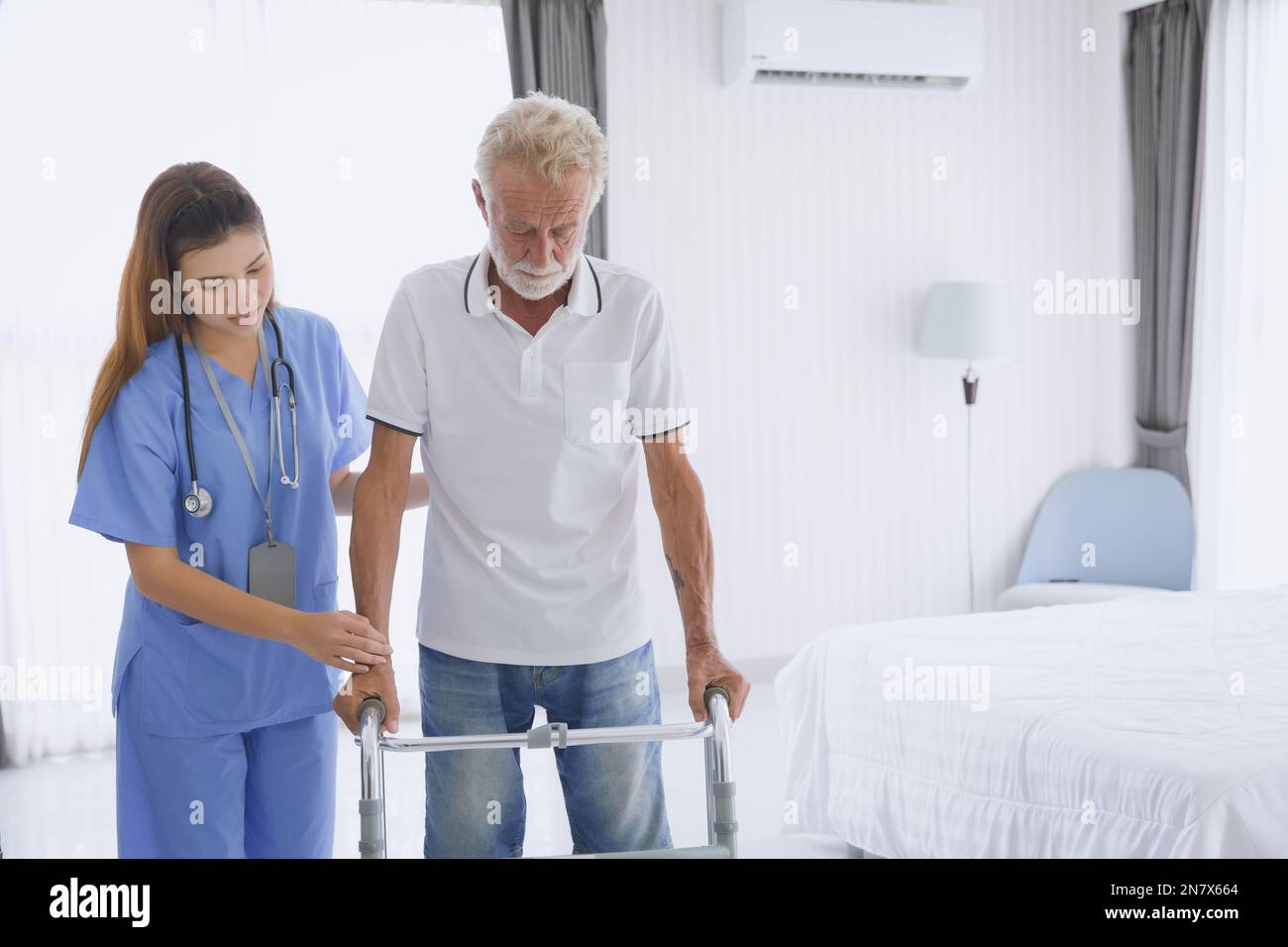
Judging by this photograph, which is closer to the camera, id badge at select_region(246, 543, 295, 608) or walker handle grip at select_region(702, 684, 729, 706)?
walker handle grip at select_region(702, 684, 729, 706)

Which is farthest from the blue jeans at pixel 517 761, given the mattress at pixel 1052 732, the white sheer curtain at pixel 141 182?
the white sheer curtain at pixel 141 182

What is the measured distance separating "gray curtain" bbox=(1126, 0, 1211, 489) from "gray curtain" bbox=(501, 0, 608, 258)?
2.19 metres

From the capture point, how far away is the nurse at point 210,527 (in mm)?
1550

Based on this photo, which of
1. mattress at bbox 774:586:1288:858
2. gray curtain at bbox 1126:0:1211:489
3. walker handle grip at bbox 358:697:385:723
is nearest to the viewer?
walker handle grip at bbox 358:697:385:723

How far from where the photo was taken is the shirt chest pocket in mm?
1605

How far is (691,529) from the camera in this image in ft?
5.56

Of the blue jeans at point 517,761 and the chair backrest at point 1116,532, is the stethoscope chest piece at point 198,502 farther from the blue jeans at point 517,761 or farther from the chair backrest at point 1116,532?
the chair backrest at point 1116,532

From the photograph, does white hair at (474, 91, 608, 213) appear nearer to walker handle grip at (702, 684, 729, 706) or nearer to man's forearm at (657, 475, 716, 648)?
man's forearm at (657, 475, 716, 648)

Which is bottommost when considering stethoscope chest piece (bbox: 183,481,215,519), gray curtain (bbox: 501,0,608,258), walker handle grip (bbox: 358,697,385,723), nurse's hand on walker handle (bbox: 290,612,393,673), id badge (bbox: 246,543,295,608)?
walker handle grip (bbox: 358,697,385,723)

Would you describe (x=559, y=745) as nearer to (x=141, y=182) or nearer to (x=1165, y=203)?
(x=141, y=182)

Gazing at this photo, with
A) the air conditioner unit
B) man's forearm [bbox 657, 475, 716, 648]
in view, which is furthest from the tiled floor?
the air conditioner unit

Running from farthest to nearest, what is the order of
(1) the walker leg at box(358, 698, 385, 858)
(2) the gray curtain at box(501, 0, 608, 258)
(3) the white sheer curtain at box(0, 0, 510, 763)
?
(2) the gray curtain at box(501, 0, 608, 258), (3) the white sheer curtain at box(0, 0, 510, 763), (1) the walker leg at box(358, 698, 385, 858)

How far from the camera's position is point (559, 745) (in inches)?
52.9
